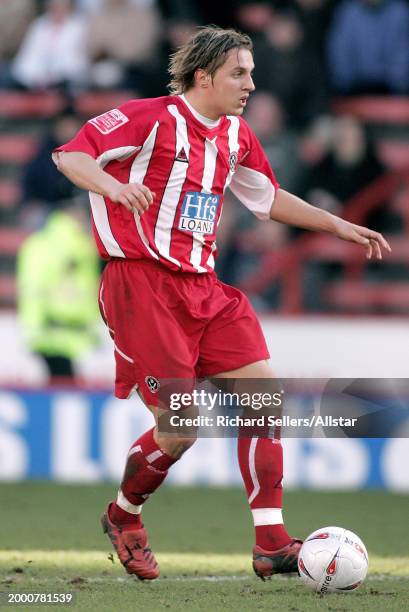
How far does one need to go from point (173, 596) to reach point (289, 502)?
136 inches

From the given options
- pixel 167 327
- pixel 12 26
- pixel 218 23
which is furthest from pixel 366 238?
pixel 12 26

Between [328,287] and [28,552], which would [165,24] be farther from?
[28,552]

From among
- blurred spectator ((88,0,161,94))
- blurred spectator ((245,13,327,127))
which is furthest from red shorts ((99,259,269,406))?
blurred spectator ((88,0,161,94))

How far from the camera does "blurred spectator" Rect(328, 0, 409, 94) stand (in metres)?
10.5

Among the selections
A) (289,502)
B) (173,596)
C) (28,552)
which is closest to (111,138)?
(173,596)

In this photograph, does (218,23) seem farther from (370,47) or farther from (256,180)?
(256,180)

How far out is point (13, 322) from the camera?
9781 mm

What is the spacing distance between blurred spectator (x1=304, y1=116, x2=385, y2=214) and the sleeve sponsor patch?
199 inches

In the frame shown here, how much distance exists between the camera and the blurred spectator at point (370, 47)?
10453mm

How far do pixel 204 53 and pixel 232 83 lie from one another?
0.17m

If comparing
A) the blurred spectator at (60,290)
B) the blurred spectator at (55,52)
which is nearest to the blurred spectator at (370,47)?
the blurred spectator at (55,52)

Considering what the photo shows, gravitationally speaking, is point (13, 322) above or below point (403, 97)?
below

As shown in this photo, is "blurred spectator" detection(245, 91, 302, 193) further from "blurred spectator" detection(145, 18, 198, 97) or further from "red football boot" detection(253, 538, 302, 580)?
"red football boot" detection(253, 538, 302, 580)

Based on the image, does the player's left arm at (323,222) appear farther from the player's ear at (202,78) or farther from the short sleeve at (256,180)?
the player's ear at (202,78)
